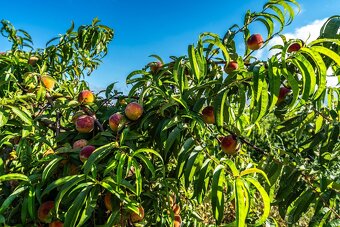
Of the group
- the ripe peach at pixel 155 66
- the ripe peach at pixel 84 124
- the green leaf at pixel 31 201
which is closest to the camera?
the green leaf at pixel 31 201

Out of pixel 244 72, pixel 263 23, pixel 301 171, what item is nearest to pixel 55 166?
pixel 244 72

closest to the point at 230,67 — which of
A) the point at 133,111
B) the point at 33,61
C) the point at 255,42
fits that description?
the point at 255,42

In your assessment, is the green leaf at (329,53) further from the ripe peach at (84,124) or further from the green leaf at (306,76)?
the ripe peach at (84,124)

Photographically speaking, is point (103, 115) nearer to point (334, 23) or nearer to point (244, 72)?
point (244, 72)

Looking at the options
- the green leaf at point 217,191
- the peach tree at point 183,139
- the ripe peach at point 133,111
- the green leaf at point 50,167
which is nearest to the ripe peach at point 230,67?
the peach tree at point 183,139

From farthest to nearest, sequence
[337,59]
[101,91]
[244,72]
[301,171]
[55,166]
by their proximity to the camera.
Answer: [101,91], [301,171], [55,166], [244,72], [337,59]

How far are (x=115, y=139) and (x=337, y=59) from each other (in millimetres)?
745

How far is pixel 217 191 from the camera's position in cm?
111

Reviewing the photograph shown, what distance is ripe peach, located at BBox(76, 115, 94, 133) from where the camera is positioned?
4.71ft

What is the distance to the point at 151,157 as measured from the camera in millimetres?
1607

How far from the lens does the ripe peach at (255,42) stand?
1.57 m

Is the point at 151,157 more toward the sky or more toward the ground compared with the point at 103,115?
more toward the ground

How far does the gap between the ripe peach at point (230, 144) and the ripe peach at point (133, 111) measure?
0.35 metres

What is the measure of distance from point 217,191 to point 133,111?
0.46m
